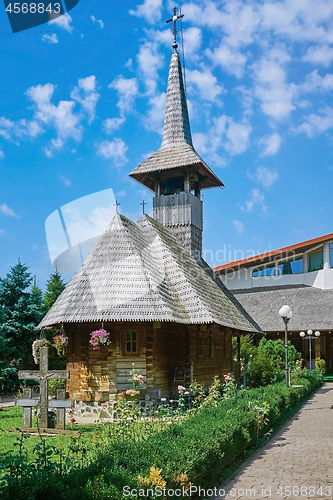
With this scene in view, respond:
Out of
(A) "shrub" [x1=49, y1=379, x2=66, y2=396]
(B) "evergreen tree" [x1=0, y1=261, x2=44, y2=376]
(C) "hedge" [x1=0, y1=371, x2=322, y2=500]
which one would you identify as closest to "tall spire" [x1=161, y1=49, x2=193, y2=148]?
(B) "evergreen tree" [x1=0, y1=261, x2=44, y2=376]

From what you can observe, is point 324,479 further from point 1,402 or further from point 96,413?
point 1,402

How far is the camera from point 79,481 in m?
4.33

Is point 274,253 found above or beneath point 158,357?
above

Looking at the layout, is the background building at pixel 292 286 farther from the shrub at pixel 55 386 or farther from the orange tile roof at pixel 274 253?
the shrub at pixel 55 386

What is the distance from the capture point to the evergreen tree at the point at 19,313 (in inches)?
807

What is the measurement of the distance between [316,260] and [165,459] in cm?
2734

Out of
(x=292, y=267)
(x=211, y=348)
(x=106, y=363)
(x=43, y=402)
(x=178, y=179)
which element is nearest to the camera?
(x=43, y=402)

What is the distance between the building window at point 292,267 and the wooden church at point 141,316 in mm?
14643

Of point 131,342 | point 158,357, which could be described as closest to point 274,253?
point 158,357

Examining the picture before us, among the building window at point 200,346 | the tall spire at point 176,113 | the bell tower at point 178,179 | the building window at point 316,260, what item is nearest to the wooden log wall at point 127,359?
the building window at point 200,346

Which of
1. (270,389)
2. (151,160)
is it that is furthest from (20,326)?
(270,389)

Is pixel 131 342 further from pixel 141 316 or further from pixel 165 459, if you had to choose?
pixel 165 459

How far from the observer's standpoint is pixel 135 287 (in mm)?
12812

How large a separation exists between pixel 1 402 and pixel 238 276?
19.8 metres
